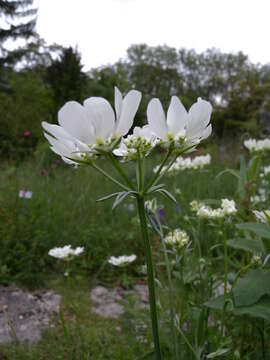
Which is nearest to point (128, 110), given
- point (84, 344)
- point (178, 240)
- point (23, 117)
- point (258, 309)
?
point (178, 240)

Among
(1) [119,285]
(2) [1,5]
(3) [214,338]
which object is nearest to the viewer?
(3) [214,338]

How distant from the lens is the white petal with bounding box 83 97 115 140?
54 cm

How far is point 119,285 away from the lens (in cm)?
221

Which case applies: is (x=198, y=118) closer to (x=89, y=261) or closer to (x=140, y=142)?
(x=140, y=142)

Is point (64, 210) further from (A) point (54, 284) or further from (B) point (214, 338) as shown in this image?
(B) point (214, 338)

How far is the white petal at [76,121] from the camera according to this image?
540 millimetres

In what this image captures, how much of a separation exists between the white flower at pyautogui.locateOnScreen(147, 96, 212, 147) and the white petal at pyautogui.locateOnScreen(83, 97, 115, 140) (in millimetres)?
71

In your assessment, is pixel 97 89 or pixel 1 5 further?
pixel 1 5

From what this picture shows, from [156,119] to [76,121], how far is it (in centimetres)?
14

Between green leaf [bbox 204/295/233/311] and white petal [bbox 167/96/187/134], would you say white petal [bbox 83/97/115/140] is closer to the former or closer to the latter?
white petal [bbox 167/96/187/134]

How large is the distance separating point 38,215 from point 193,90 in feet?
103

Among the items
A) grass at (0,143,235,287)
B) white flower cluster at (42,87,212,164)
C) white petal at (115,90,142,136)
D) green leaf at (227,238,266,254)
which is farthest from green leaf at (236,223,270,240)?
grass at (0,143,235,287)

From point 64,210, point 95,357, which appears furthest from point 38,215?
point 95,357

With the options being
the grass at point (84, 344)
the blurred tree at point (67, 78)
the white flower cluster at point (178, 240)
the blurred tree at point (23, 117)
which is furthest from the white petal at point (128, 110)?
the blurred tree at point (67, 78)
